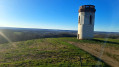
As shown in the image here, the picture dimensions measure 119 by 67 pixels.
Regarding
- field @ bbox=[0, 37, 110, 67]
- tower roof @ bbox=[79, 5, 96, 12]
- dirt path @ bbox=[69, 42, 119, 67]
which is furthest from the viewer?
Result: tower roof @ bbox=[79, 5, 96, 12]

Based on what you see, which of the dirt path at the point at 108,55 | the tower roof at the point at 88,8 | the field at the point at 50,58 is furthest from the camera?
the tower roof at the point at 88,8

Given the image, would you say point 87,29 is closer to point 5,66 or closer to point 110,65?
point 110,65

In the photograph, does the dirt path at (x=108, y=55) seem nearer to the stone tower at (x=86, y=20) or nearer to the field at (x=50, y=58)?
the field at (x=50, y=58)

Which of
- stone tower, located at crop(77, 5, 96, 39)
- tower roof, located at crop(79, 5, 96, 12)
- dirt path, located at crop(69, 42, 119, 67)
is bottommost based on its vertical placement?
dirt path, located at crop(69, 42, 119, 67)

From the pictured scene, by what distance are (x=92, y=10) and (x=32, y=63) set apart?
15.6 meters

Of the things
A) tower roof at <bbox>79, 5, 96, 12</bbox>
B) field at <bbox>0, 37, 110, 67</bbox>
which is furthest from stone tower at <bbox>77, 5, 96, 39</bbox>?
field at <bbox>0, 37, 110, 67</bbox>

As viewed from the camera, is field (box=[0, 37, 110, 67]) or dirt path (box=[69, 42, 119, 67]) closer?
field (box=[0, 37, 110, 67])

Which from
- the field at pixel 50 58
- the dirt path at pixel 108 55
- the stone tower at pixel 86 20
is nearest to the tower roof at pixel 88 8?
the stone tower at pixel 86 20

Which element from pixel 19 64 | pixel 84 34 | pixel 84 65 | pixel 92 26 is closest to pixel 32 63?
pixel 19 64

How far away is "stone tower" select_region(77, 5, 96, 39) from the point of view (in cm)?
1898

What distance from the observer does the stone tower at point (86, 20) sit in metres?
19.0

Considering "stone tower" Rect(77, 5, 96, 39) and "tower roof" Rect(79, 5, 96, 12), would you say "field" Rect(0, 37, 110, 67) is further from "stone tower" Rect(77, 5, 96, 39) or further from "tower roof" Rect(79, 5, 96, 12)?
"tower roof" Rect(79, 5, 96, 12)

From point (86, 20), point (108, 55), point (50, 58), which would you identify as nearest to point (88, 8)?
point (86, 20)

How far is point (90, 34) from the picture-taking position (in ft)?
64.0
